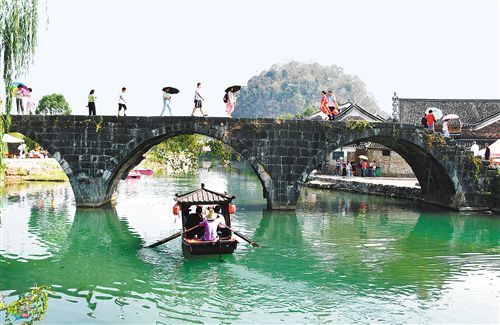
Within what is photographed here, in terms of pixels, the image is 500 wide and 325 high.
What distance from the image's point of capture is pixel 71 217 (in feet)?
74.3

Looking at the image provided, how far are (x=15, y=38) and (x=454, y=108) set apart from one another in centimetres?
3611

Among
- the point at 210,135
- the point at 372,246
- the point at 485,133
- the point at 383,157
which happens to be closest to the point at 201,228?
the point at 372,246

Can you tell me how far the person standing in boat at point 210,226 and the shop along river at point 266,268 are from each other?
668 mm

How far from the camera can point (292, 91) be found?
Answer: 178 metres

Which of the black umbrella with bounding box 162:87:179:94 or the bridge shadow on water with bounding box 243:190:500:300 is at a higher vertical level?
the black umbrella with bounding box 162:87:179:94

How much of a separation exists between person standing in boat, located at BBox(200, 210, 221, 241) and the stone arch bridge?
8.76 m

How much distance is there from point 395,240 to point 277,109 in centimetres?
15652

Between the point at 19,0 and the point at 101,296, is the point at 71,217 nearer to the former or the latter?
the point at 101,296

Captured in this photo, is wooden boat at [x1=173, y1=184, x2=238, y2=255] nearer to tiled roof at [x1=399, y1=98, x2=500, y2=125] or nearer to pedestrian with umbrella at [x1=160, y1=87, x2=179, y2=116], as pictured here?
pedestrian with umbrella at [x1=160, y1=87, x2=179, y2=116]

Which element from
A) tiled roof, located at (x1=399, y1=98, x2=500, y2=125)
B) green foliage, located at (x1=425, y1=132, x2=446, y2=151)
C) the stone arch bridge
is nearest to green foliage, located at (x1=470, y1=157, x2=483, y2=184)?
green foliage, located at (x1=425, y1=132, x2=446, y2=151)

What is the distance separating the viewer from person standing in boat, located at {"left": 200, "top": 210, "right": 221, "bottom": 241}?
14.9 meters

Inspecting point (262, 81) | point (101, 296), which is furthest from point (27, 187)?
point (262, 81)

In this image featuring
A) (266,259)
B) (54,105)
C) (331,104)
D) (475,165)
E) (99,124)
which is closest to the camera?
(266,259)

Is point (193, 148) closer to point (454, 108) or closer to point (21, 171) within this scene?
point (21, 171)
